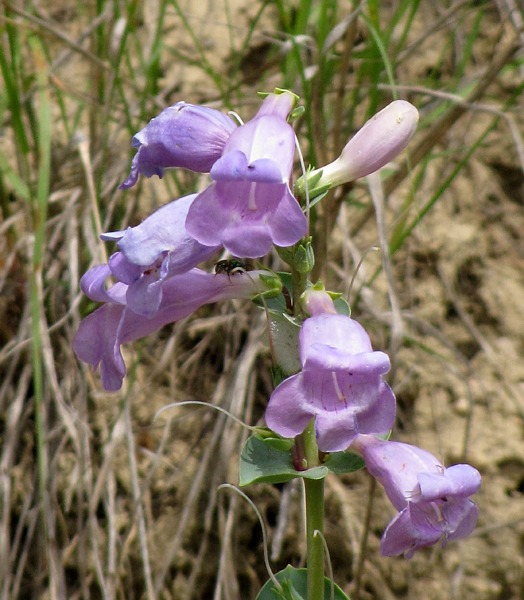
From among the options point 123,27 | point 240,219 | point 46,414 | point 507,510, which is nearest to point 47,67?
point 123,27

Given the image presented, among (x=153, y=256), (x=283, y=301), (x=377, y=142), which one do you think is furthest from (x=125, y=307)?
(x=377, y=142)

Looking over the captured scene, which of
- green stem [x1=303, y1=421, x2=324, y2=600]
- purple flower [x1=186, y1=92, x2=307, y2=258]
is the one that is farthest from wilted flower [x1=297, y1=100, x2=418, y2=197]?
green stem [x1=303, y1=421, x2=324, y2=600]

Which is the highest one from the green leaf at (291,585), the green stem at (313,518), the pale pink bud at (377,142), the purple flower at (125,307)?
the pale pink bud at (377,142)

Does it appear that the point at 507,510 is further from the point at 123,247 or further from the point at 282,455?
the point at 123,247

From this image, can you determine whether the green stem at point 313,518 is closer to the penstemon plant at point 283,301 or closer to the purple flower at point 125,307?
the penstemon plant at point 283,301

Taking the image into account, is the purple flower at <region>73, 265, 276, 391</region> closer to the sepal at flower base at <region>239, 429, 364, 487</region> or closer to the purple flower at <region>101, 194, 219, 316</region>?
the purple flower at <region>101, 194, 219, 316</region>

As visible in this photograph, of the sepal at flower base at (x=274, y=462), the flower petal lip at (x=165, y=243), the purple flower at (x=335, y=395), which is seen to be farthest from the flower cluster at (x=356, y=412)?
the flower petal lip at (x=165, y=243)
